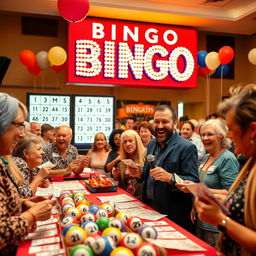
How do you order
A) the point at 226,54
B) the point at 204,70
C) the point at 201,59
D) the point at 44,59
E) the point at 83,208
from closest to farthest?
the point at 83,208
the point at 226,54
the point at 44,59
the point at 201,59
the point at 204,70

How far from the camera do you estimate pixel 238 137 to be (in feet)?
4.82

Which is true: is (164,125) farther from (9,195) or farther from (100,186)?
(9,195)

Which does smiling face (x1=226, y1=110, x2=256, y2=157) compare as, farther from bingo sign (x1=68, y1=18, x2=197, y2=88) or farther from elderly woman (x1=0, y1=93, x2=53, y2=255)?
bingo sign (x1=68, y1=18, x2=197, y2=88)

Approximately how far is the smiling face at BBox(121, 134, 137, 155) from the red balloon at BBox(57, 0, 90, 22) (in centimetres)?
225

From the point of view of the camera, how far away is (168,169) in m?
2.81

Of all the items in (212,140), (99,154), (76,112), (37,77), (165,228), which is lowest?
(165,228)

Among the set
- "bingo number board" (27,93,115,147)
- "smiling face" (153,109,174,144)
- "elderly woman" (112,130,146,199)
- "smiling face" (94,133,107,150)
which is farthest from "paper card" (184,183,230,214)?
"bingo number board" (27,93,115,147)

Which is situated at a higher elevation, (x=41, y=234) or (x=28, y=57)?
(x=28, y=57)

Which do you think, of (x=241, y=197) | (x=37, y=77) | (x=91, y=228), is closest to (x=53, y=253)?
(x=91, y=228)

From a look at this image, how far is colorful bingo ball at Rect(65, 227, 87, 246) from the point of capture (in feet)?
5.31

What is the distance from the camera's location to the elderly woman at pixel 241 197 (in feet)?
4.50

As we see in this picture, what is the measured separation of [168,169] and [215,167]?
416 millimetres

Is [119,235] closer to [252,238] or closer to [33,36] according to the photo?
[252,238]

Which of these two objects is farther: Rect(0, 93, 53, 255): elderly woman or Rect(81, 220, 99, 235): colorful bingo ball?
Rect(81, 220, 99, 235): colorful bingo ball
